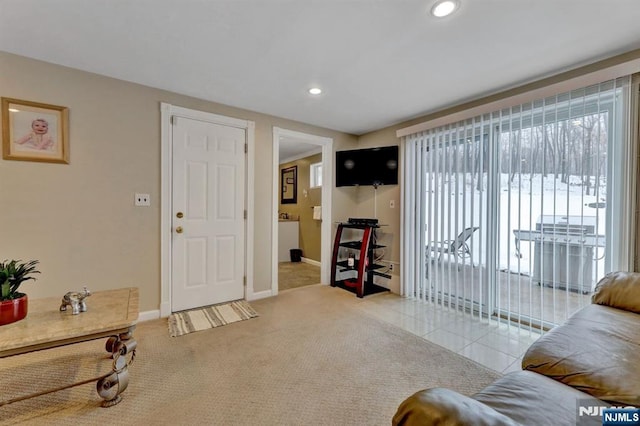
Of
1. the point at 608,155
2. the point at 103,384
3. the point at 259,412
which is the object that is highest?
the point at 608,155

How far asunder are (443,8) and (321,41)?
0.80 meters

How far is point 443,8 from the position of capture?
Answer: 1.60 m

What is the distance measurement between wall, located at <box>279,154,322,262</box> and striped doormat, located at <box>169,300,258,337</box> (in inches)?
99.6

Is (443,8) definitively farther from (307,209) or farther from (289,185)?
(289,185)

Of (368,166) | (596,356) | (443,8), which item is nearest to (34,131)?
(443,8)

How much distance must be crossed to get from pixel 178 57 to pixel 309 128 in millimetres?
1978

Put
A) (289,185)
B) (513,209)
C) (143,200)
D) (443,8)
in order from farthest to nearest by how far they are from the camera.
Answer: (289,185)
(143,200)
(513,209)
(443,8)

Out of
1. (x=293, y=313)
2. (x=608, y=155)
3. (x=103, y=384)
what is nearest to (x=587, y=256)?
(x=608, y=155)

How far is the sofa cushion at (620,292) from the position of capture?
5.32 ft

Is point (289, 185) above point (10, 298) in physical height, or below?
above

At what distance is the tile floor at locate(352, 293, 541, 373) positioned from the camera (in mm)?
2158

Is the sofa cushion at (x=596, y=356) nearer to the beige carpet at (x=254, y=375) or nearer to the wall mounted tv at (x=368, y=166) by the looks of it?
the beige carpet at (x=254, y=375)

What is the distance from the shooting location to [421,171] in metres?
3.38

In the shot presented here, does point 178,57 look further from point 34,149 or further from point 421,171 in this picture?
point 421,171
